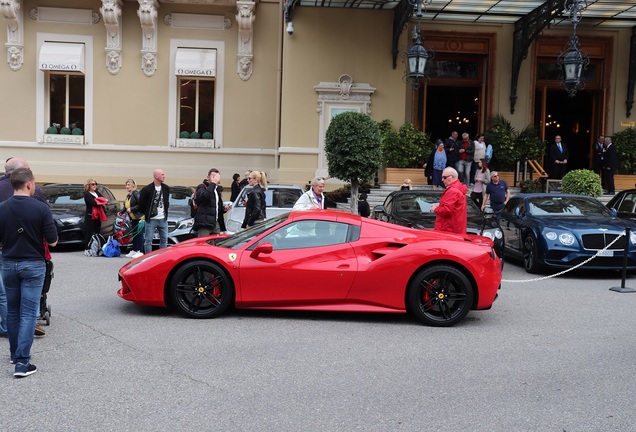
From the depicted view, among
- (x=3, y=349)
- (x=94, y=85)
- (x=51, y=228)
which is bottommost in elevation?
(x=3, y=349)

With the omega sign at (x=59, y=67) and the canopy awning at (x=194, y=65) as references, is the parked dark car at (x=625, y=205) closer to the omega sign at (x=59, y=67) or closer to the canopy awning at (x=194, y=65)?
the canopy awning at (x=194, y=65)

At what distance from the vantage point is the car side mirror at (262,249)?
24.7ft

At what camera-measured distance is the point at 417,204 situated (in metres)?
13.4

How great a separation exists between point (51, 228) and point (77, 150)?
17944 mm

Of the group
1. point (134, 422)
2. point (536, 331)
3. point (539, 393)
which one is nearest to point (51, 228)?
point (134, 422)

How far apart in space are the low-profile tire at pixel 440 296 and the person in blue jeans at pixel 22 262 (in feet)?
13.1

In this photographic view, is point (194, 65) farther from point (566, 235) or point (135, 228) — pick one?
point (566, 235)

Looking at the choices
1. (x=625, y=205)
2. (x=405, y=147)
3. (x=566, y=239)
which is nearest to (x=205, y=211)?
(x=566, y=239)

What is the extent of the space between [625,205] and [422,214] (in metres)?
5.04

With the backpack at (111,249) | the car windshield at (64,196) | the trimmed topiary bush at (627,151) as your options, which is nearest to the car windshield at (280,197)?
the backpack at (111,249)

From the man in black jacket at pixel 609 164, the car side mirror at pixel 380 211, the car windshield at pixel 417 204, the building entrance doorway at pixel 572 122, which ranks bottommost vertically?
the car side mirror at pixel 380 211

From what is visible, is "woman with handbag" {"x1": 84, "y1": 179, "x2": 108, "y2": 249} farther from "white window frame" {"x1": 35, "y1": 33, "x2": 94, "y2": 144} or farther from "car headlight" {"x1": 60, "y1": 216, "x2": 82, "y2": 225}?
"white window frame" {"x1": 35, "y1": 33, "x2": 94, "y2": 144}

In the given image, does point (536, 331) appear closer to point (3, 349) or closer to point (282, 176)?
point (3, 349)

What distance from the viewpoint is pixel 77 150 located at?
887 inches
